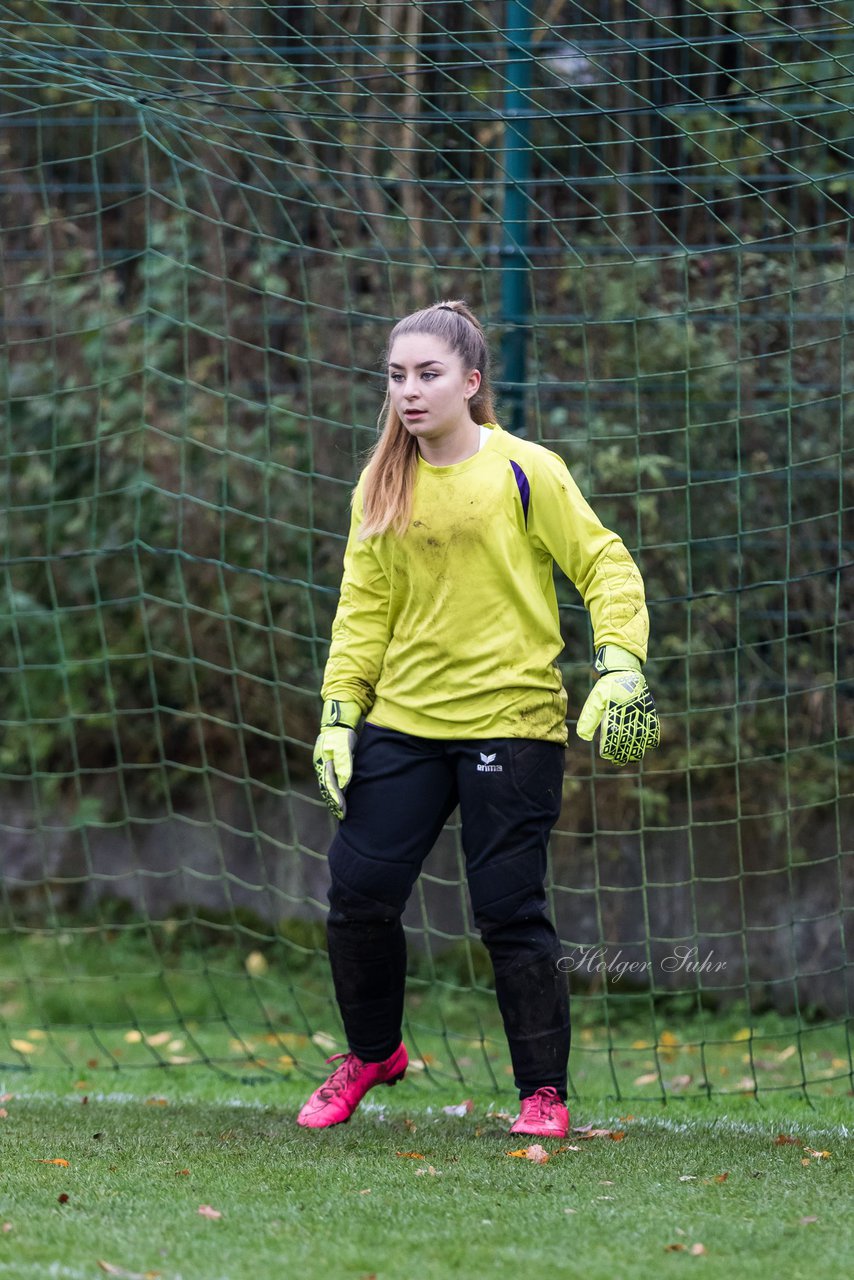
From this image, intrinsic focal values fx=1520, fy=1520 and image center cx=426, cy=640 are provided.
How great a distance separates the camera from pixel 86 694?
20.4 feet

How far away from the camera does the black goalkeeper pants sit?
3.11 m

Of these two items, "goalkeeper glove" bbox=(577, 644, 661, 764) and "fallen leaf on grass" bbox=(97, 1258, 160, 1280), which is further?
"goalkeeper glove" bbox=(577, 644, 661, 764)

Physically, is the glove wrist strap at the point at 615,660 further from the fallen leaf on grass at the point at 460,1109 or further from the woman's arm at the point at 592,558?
the fallen leaf on grass at the point at 460,1109

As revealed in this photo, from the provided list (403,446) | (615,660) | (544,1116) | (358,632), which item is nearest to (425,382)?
(403,446)

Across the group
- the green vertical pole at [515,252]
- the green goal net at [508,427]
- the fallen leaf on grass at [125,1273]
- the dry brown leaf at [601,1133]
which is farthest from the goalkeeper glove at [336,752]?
the green vertical pole at [515,252]

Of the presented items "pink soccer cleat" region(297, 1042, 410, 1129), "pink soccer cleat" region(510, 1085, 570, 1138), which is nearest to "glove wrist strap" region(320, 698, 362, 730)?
"pink soccer cleat" region(297, 1042, 410, 1129)

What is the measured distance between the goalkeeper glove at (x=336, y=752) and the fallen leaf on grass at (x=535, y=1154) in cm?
77

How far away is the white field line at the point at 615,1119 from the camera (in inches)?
138

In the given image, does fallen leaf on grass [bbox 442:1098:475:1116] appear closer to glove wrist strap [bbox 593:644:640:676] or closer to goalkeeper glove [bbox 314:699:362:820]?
goalkeeper glove [bbox 314:699:362:820]

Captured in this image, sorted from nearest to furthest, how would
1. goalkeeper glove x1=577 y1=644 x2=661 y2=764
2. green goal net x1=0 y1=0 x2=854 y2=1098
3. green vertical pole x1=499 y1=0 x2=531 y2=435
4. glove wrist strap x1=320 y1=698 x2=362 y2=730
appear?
goalkeeper glove x1=577 y1=644 x2=661 y2=764
glove wrist strap x1=320 y1=698 x2=362 y2=730
green vertical pole x1=499 y1=0 x2=531 y2=435
green goal net x1=0 y1=0 x2=854 y2=1098

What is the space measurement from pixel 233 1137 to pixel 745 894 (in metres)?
2.32

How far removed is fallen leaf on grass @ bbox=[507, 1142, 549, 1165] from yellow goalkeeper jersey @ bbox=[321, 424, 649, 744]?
83 centimetres

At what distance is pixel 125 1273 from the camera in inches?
90.5

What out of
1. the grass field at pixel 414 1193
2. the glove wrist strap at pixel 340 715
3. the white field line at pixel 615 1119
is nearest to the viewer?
the grass field at pixel 414 1193
